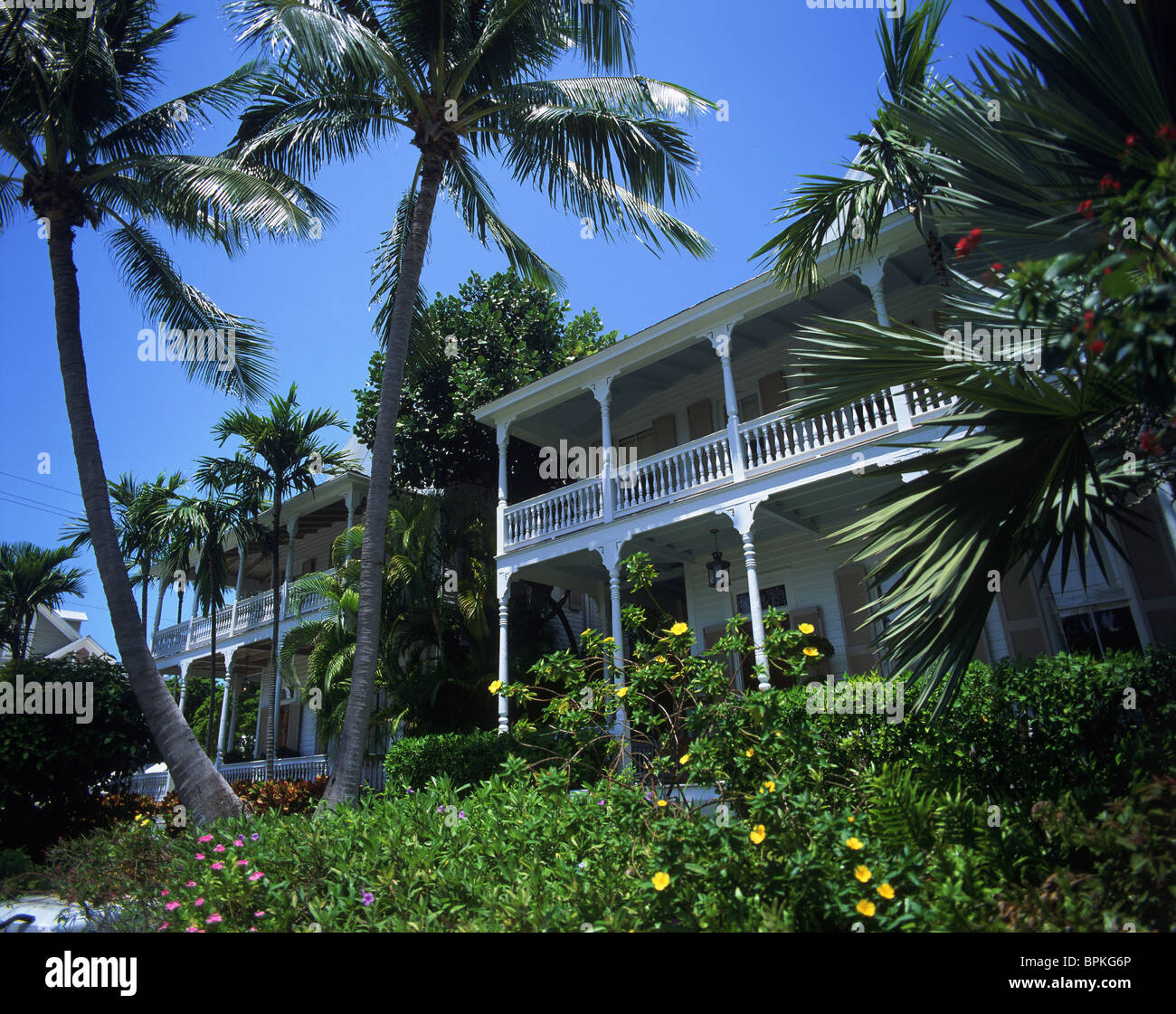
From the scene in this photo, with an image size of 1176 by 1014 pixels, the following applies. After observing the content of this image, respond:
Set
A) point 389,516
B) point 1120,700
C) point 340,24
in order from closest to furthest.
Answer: point 1120,700 → point 340,24 → point 389,516

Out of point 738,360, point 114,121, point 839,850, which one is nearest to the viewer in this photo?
point 839,850

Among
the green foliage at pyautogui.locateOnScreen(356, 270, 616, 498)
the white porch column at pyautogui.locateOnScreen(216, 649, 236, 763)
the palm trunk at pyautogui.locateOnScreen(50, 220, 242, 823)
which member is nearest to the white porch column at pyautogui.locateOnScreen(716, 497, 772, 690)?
the palm trunk at pyautogui.locateOnScreen(50, 220, 242, 823)

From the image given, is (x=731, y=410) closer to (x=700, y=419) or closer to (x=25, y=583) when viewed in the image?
(x=700, y=419)

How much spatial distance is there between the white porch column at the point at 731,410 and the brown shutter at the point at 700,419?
2569 mm

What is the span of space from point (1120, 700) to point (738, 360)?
9.51 m

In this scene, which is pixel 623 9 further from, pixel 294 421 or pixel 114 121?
pixel 294 421

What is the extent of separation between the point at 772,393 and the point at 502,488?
541 centimetres

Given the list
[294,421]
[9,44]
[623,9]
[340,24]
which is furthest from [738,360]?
[9,44]

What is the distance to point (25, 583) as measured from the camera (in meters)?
23.9

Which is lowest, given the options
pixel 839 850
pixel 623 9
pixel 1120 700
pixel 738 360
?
pixel 839 850

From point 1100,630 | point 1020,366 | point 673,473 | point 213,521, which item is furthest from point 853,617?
point 213,521

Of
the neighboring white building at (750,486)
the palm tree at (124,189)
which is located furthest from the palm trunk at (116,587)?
the neighboring white building at (750,486)

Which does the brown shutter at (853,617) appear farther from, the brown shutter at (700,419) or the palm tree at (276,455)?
the palm tree at (276,455)
